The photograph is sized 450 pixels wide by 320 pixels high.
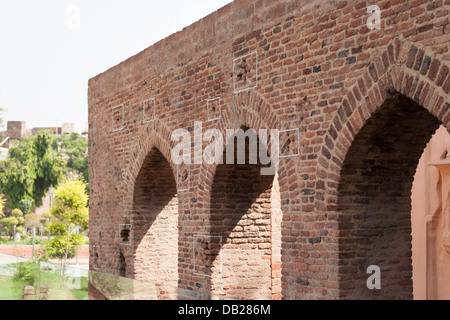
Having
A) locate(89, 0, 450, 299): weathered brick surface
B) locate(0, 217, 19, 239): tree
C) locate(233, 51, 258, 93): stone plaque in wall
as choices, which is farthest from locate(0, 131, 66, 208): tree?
locate(233, 51, 258, 93): stone plaque in wall

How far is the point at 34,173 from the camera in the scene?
41000 millimetres

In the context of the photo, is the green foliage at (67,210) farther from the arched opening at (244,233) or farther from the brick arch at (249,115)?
the brick arch at (249,115)

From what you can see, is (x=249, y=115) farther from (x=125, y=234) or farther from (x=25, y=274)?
(x=125, y=234)

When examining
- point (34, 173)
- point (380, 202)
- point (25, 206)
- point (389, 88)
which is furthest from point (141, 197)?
point (34, 173)

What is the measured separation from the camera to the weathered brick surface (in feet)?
17.8

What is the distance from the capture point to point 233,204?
27.2 feet

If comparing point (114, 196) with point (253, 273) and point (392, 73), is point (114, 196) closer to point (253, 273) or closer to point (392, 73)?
point (253, 273)

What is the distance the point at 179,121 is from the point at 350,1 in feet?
11.9

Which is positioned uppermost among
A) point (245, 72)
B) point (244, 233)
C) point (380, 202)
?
point (245, 72)

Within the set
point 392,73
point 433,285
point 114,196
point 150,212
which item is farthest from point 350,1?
point 114,196

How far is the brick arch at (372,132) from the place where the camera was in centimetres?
520

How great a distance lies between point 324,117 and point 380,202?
0.98 m

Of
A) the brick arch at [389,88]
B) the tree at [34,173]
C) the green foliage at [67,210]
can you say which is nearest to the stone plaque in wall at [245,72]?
the brick arch at [389,88]

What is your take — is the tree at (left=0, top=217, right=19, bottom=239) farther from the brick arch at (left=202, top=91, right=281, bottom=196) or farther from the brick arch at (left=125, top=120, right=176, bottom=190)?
the brick arch at (left=202, top=91, right=281, bottom=196)
